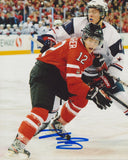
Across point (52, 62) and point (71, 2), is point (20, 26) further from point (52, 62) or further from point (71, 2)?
point (52, 62)

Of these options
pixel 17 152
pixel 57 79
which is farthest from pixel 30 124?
pixel 57 79

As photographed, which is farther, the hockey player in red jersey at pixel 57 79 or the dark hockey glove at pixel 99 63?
the dark hockey glove at pixel 99 63

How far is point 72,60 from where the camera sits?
226cm

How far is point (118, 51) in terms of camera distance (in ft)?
9.57

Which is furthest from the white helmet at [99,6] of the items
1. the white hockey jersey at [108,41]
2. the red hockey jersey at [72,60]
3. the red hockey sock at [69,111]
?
the red hockey sock at [69,111]

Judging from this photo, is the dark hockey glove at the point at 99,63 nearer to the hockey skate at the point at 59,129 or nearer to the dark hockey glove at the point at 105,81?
the dark hockey glove at the point at 105,81

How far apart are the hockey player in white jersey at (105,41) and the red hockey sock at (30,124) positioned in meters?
0.83

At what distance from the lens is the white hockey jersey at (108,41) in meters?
2.89

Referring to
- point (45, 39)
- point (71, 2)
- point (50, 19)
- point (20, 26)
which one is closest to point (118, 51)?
point (45, 39)

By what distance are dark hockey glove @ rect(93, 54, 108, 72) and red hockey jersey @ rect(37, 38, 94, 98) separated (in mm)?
535

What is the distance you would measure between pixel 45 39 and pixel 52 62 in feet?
2.30

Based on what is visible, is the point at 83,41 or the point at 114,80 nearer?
the point at 83,41
